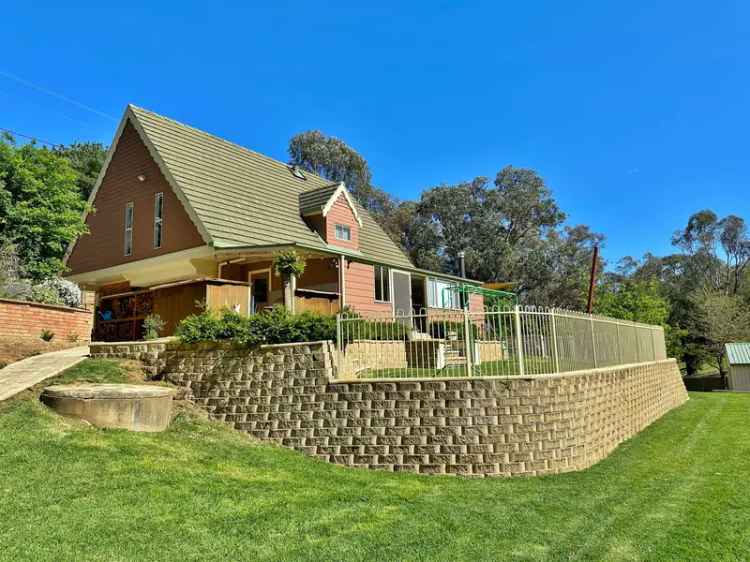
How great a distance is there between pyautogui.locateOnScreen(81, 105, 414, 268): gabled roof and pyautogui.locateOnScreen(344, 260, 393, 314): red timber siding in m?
1.29

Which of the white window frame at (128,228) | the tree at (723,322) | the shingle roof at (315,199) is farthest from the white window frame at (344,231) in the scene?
the tree at (723,322)

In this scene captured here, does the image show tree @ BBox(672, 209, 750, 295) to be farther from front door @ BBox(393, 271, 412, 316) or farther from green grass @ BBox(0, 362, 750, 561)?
→ green grass @ BBox(0, 362, 750, 561)

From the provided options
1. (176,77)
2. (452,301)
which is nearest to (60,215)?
(176,77)

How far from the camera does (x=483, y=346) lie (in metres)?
10.6

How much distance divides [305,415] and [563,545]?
5342 millimetres

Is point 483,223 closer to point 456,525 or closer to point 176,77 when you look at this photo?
point 176,77

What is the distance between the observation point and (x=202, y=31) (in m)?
15.1

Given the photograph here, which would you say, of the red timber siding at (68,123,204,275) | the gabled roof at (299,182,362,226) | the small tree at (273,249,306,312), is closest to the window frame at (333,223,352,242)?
the gabled roof at (299,182,362,226)

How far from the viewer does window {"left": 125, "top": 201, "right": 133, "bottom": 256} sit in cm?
1819

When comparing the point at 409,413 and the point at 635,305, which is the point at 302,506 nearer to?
the point at 409,413

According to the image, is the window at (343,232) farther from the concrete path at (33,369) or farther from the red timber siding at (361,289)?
the concrete path at (33,369)

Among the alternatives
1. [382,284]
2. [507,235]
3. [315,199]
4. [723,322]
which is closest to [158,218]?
[315,199]

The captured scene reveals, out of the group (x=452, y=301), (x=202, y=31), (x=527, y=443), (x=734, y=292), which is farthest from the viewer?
(x=734, y=292)

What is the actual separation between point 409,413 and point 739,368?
36.3 meters
